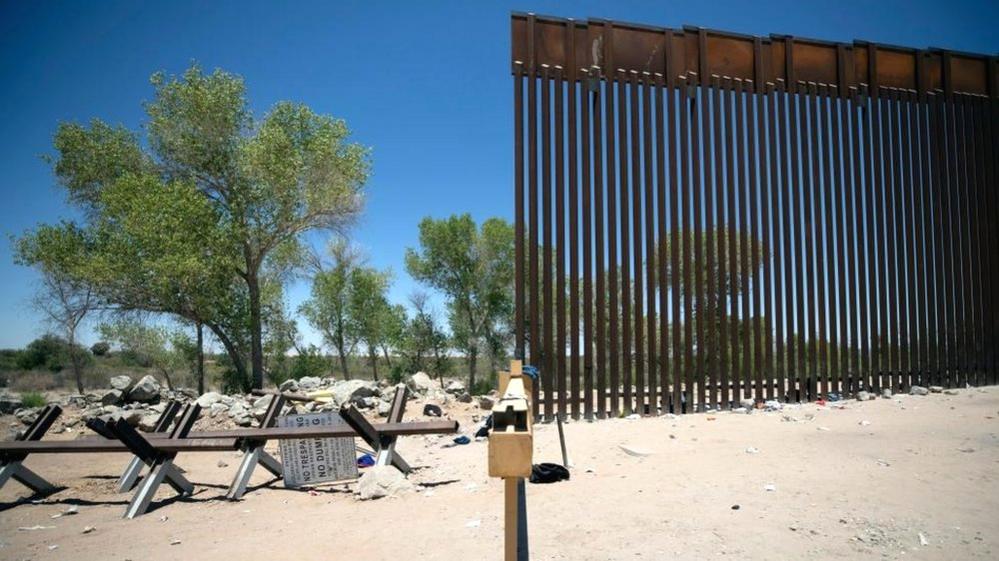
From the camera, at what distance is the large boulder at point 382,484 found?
224 inches

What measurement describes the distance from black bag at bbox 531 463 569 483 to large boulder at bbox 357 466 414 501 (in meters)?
1.31

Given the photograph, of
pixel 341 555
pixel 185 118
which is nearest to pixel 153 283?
pixel 185 118

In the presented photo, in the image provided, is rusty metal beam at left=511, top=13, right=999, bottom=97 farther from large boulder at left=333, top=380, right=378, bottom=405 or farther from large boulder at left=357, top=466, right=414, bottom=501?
large boulder at left=333, top=380, right=378, bottom=405

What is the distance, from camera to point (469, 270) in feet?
99.7

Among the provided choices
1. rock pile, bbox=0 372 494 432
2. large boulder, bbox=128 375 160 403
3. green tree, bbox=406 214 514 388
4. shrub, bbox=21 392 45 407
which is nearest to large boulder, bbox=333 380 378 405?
rock pile, bbox=0 372 494 432

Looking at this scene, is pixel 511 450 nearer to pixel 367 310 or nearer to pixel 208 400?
pixel 208 400

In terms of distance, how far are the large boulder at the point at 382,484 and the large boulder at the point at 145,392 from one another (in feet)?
31.8

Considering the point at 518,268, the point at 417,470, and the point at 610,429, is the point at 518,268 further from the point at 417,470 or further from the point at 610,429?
the point at 417,470

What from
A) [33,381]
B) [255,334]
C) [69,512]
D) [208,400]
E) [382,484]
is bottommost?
[33,381]

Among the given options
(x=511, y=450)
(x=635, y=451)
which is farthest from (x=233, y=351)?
(x=511, y=450)

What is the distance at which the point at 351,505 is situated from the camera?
552cm

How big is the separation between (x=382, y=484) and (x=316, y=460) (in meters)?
1.27

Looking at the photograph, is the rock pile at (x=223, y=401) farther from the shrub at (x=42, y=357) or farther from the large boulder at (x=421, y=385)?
the shrub at (x=42, y=357)

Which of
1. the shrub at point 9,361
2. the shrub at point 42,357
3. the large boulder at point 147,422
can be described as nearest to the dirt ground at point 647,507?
the large boulder at point 147,422
